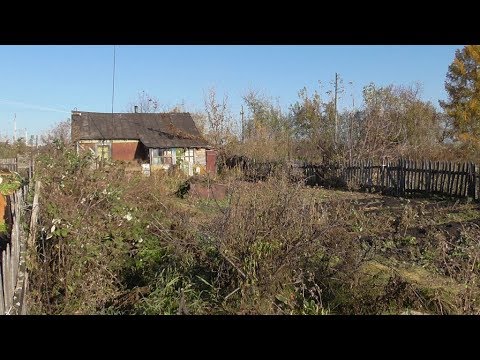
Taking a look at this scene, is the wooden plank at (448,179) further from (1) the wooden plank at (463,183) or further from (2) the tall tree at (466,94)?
(2) the tall tree at (466,94)

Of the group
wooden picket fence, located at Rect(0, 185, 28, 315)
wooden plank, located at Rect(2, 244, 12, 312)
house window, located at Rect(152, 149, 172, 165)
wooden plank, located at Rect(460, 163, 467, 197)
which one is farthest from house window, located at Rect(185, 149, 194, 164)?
wooden plank, located at Rect(2, 244, 12, 312)

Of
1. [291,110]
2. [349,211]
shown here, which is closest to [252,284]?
[349,211]

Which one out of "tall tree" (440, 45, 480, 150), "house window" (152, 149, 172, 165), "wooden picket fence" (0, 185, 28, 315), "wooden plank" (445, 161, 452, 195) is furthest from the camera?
"house window" (152, 149, 172, 165)

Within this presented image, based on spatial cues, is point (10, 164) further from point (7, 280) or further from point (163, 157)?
point (7, 280)

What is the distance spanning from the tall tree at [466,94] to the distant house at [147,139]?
17.8 m

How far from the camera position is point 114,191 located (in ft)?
23.6

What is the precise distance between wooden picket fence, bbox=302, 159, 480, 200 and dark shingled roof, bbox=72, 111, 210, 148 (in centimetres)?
1402

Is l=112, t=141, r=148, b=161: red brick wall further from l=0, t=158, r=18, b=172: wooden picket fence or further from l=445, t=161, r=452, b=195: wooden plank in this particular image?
l=445, t=161, r=452, b=195: wooden plank

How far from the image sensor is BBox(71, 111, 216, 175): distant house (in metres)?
36.7

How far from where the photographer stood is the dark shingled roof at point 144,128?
1454 inches

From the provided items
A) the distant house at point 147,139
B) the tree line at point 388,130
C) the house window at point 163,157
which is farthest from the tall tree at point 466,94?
the house window at point 163,157
